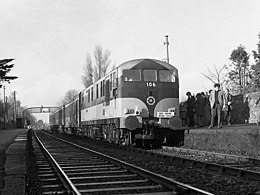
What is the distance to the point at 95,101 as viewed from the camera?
21766 millimetres

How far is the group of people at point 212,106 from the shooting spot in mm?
16672

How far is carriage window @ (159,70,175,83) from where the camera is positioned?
16.6 meters

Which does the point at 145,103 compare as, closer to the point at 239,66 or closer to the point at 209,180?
the point at 209,180

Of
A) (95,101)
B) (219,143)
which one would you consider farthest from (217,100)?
(95,101)

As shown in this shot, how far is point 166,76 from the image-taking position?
16.7 meters

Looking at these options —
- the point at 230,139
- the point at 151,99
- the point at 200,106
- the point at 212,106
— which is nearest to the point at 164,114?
the point at 151,99

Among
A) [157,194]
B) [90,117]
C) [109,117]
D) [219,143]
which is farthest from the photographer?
[90,117]

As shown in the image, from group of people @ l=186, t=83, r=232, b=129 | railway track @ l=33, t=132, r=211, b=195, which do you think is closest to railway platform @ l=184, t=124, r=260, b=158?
group of people @ l=186, t=83, r=232, b=129

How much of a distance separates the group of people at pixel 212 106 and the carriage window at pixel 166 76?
5.94ft

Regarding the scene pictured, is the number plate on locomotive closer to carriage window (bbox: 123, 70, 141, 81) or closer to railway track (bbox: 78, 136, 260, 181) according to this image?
carriage window (bbox: 123, 70, 141, 81)

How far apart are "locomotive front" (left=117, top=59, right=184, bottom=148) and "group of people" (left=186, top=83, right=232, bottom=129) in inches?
63.4

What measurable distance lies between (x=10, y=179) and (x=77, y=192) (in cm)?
167

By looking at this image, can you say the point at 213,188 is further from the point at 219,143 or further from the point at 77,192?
the point at 219,143

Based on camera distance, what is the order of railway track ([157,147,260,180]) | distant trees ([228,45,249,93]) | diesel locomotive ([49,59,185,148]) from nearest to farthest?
railway track ([157,147,260,180]) < diesel locomotive ([49,59,185,148]) < distant trees ([228,45,249,93])
